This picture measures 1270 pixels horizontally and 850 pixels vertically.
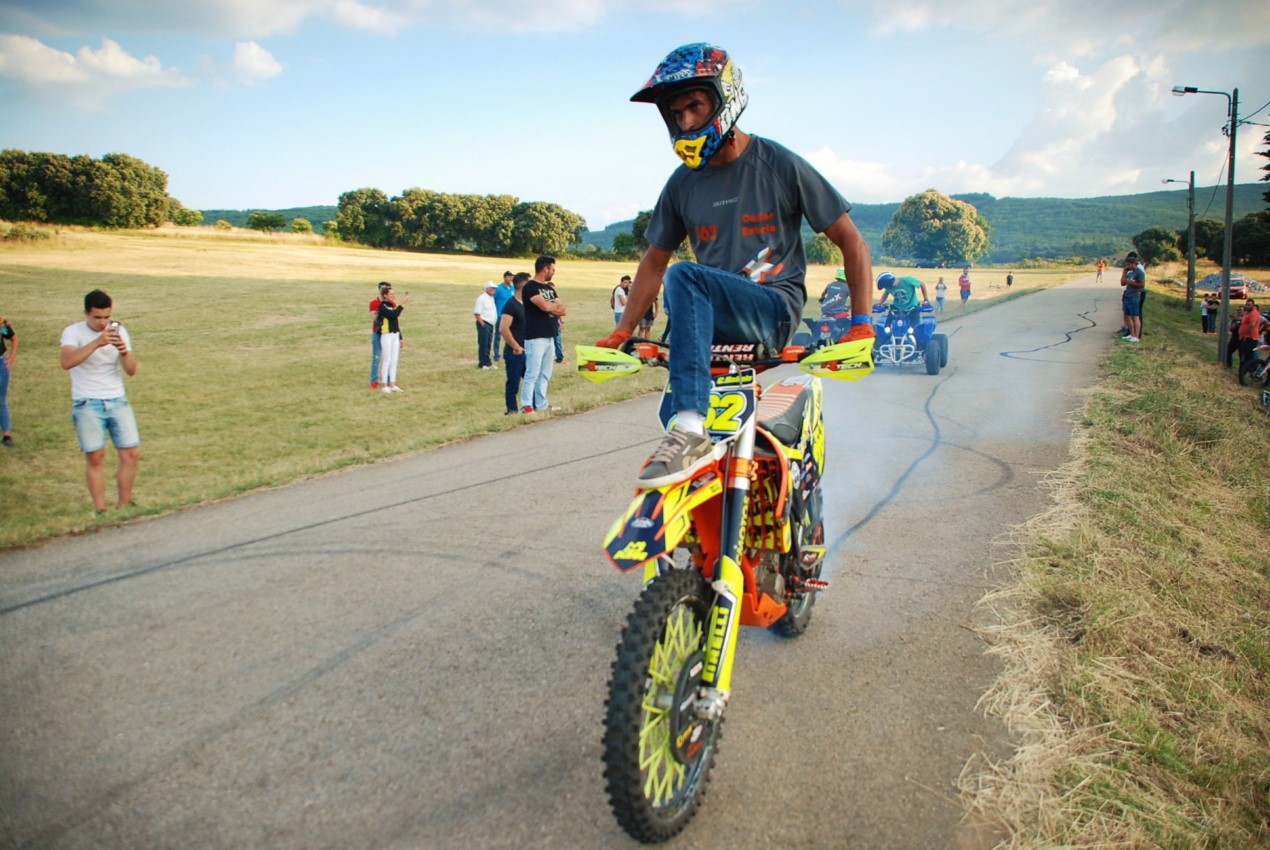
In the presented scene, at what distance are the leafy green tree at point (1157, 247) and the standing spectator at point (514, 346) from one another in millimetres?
96830

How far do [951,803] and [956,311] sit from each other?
34.3 m

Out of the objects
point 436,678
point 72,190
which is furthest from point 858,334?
point 72,190

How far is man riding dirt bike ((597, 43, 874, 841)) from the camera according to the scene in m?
2.45

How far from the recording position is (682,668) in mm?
2365

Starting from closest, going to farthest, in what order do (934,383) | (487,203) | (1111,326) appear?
1. (934,383)
2. (1111,326)
3. (487,203)

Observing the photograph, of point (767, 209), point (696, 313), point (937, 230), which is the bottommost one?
point (696, 313)

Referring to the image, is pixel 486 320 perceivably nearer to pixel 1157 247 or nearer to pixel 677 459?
pixel 677 459

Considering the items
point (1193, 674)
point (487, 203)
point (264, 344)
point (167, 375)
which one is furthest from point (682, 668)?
point (487, 203)

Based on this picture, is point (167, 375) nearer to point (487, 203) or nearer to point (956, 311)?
point (956, 311)

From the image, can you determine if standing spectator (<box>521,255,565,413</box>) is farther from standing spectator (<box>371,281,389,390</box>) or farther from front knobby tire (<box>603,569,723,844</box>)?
front knobby tire (<box>603,569,723,844</box>)

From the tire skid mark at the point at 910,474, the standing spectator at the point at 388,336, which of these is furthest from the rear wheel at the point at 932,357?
the standing spectator at the point at 388,336

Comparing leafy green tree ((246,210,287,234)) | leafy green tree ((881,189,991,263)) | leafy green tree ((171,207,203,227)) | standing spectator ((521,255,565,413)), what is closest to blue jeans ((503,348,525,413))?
standing spectator ((521,255,565,413))

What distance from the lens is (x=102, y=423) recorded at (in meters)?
7.48

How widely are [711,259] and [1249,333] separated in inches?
817
